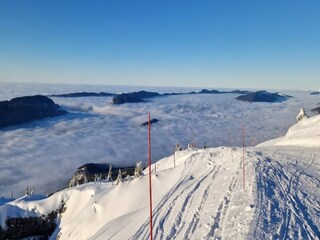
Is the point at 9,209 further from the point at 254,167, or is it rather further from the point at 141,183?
the point at 254,167

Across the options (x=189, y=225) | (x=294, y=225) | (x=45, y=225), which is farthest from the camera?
(x=45, y=225)

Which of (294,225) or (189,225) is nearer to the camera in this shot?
(294,225)

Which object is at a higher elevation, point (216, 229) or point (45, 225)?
point (216, 229)

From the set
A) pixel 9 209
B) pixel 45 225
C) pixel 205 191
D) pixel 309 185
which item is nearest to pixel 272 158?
pixel 309 185

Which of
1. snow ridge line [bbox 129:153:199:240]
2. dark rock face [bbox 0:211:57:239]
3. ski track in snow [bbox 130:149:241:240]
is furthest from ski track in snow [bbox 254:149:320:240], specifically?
dark rock face [bbox 0:211:57:239]

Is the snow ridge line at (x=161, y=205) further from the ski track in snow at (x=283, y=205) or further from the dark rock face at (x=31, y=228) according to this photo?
the dark rock face at (x=31, y=228)

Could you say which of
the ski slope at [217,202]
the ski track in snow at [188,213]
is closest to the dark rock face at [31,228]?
the ski slope at [217,202]

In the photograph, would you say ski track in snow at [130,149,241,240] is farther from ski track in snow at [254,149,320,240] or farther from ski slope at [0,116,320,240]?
ski track in snow at [254,149,320,240]

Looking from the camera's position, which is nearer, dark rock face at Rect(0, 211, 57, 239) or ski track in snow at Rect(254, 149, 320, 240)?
ski track in snow at Rect(254, 149, 320, 240)
